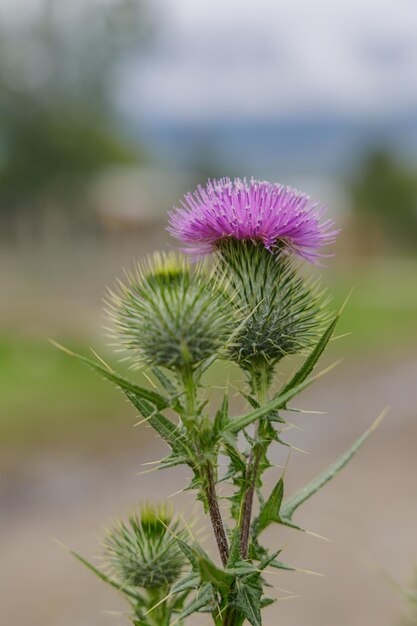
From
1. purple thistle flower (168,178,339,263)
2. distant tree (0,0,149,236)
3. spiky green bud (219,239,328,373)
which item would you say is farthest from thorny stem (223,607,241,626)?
distant tree (0,0,149,236)

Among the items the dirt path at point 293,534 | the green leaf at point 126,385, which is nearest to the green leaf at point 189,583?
the green leaf at point 126,385

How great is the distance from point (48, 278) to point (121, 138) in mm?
35019

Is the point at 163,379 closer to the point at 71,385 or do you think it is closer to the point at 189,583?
the point at 189,583

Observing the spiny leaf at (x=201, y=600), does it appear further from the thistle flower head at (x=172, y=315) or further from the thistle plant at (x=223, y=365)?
the thistle flower head at (x=172, y=315)

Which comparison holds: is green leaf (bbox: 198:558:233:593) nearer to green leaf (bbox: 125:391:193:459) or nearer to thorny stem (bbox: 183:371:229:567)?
thorny stem (bbox: 183:371:229:567)

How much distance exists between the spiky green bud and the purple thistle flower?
6 cm

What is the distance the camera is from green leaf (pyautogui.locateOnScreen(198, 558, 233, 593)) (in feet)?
5.82

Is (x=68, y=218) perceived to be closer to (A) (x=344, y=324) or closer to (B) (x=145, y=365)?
(A) (x=344, y=324)

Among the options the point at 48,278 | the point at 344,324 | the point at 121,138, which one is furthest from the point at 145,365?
the point at 121,138

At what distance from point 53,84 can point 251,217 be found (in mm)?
46631

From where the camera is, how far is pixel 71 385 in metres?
16.4

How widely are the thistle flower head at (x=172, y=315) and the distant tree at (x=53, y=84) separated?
44.6 metres

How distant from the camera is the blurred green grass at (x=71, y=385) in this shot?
13617mm

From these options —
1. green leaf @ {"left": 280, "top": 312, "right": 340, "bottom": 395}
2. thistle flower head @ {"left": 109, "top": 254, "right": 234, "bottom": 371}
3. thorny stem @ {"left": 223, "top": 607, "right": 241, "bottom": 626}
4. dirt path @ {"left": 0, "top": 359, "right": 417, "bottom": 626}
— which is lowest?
thorny stem @ {"left": 223, "top": 607, "right": 241, "bottom": 626}
